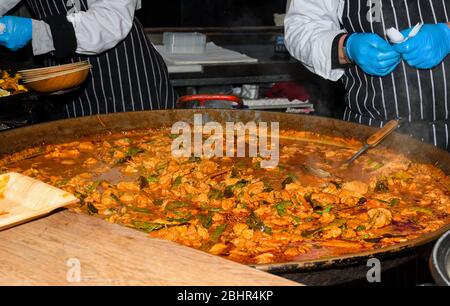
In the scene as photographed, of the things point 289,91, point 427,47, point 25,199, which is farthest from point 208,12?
point 25,199

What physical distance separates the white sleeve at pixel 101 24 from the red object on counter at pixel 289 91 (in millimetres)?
2109

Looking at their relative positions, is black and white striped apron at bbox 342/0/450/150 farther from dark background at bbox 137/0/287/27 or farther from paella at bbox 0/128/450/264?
dark background at bbox 137/0/287/27

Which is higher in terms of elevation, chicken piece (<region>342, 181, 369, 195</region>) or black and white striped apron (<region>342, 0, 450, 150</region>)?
black and white striped apron (<region>342, 0, 450, 150</region>)

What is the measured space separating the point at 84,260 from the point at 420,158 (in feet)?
6.59

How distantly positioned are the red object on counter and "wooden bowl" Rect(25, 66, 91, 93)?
267 cm

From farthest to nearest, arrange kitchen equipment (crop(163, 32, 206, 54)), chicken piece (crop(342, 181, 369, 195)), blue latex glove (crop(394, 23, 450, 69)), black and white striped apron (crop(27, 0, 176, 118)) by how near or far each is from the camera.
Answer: kitchen equipment (crop(163, 32, 206, 54)), black and white striped apron (crop(27, 0, 176, 118)), blue latex glove (crop(394, 23, 450, 69)), chicken piece (crop(342, 181, 369, 195))

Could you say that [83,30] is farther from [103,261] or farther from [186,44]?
[103,261]

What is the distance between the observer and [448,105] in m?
3.07

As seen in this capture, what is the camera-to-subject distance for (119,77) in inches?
153

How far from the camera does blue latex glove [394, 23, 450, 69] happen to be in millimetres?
2803

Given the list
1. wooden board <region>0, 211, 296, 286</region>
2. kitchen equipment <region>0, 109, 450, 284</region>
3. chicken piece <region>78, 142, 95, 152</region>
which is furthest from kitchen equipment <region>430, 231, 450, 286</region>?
chicken piece <region>78, 142, 95, 152</region>

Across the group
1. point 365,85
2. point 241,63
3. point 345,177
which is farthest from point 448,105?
point 241,63

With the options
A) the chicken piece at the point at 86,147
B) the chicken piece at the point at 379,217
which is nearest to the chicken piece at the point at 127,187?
the chicken piece at the point at 86,147

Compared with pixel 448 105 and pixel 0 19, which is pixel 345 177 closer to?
pixel 448 105
